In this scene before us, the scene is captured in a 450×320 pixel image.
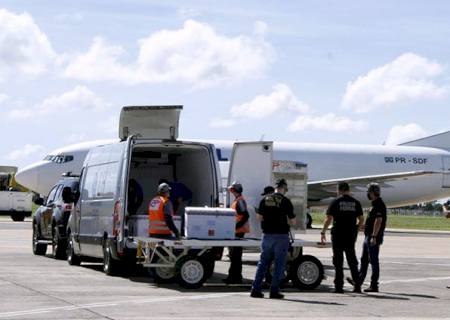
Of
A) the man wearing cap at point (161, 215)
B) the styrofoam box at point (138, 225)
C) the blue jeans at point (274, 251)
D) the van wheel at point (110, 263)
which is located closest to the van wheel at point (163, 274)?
the man wearing cap at point (161, 215)

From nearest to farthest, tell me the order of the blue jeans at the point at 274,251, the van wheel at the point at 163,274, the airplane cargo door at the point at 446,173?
the blue jeans at the point at 274,251, the van wheel at the point at 163,274, the airplane cargo door at the point at 446,173

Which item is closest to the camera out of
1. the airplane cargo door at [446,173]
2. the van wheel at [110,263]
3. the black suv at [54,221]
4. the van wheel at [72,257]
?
the van wheel at [110,263]

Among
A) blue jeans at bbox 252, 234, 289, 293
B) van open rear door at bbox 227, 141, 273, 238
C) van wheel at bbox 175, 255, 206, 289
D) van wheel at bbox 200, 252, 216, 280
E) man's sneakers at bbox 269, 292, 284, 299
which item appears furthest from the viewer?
van open rear door at bbox 227, 141, 273, 238

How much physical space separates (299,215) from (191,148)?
2325 millimetres

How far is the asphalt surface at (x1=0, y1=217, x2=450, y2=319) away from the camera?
13531mm

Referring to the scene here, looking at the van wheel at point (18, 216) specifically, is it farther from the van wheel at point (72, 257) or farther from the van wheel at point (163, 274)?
the van wheel at point (163, 274)

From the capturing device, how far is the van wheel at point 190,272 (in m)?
17.4

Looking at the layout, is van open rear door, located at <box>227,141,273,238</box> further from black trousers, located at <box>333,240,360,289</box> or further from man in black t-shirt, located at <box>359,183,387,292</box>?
black trousers, located at <box>333,240,360,289</box>

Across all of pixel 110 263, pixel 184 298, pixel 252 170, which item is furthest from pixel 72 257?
pixel 184 298

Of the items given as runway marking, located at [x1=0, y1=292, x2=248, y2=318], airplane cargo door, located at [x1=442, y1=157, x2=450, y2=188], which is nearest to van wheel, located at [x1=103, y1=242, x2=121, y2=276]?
runway marking, located at [x1=0, y1=292, x2=248, y2=318]

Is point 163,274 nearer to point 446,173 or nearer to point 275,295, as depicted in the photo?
point 275,295

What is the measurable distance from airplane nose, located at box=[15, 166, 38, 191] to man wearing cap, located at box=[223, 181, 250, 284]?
33457 millimetres

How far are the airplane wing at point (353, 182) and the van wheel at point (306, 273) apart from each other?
3181 cm

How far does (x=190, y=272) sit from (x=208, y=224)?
859 mm
